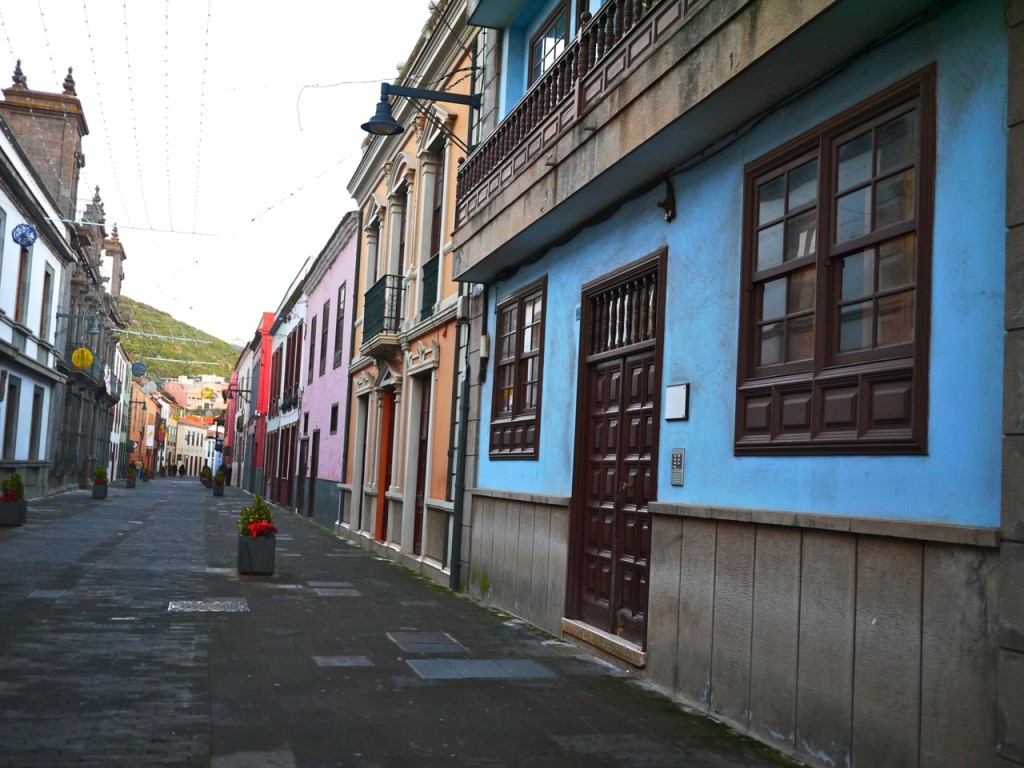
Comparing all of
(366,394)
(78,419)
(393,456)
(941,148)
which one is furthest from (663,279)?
(78,419)

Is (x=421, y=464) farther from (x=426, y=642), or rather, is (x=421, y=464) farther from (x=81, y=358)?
(x=81, y=358)

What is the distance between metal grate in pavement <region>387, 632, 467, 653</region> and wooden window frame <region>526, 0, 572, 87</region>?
5499 mm

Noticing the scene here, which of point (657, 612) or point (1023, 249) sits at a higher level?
point (1023, 249)

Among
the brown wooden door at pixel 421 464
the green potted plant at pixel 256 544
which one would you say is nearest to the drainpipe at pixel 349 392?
the brown wooden door at pixel 421 464

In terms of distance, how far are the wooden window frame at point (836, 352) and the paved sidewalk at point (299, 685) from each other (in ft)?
6.00

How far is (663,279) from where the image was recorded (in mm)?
8156

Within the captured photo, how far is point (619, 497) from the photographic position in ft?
28.8

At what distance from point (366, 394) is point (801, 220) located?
1569cm

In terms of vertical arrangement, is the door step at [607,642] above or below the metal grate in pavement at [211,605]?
above

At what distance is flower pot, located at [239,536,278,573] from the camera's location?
13.4 metres

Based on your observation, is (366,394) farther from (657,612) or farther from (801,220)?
(801,220)

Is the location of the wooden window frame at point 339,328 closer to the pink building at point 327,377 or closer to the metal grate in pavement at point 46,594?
the pink building at point 327,377

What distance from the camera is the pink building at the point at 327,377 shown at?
973 inches

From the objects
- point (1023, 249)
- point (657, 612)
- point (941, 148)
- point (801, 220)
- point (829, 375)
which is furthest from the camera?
point (657, 612)
